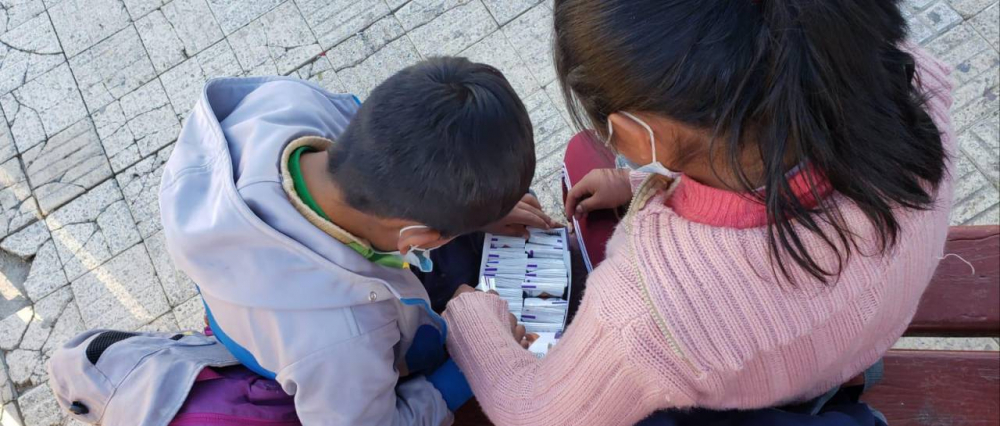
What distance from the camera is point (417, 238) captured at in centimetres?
145

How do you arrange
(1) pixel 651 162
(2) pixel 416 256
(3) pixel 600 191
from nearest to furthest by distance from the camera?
1. (1) pixel 651 162
2. (2) pixel 416 256
3. (3) pixel 600 191

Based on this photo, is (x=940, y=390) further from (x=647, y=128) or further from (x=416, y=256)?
(x=416, y=256)

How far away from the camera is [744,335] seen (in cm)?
109

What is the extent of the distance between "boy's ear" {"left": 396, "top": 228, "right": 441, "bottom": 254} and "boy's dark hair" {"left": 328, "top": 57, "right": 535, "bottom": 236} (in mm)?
29

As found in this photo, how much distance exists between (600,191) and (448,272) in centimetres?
46

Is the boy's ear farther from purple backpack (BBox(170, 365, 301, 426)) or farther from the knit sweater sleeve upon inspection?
purple backpack (BBox(170, 365, 301, 426))

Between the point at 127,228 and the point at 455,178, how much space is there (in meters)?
2.01

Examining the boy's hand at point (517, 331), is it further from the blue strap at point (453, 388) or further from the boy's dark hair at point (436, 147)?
the boy's dark hair at point (436, 147)

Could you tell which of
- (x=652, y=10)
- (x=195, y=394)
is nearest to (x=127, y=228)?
(x=195, y=394)

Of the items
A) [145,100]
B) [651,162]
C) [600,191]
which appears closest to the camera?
[651,162]

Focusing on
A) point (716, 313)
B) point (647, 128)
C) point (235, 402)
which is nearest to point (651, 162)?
point (647, 128)

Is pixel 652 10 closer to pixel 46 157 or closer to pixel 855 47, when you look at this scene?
pixel 855 47

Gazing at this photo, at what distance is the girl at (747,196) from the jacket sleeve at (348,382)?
1.35 feet

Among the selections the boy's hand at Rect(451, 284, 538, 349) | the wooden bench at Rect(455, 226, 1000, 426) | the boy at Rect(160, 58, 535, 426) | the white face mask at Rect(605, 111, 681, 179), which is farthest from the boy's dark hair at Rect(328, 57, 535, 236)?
the wooden bench at Rect(455, 226, 1000, 426)
